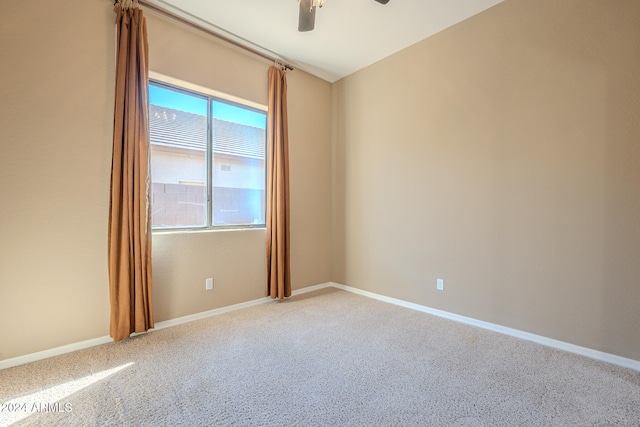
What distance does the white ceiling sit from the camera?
8.41 ft

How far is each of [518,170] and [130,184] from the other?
3.44m

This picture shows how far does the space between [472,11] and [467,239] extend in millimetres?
A: 2218

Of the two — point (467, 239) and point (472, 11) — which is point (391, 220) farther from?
point (472, 11)

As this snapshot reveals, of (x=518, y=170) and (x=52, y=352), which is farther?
(x=518, y=170)

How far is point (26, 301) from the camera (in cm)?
207

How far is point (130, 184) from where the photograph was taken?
7.87 ft

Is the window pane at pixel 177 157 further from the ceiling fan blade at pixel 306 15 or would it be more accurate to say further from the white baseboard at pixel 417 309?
the ceiling fan blade at pixel 306 15

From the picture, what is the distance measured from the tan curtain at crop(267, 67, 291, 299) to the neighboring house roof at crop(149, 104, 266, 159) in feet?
0.70

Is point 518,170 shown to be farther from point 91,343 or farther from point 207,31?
point 91,343

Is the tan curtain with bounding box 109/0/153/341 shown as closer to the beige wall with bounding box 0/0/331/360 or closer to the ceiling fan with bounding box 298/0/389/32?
the beige wall with bounding box 0/0/331/360

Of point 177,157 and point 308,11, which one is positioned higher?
point 308,11

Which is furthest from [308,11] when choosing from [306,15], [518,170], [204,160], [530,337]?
[530,337]

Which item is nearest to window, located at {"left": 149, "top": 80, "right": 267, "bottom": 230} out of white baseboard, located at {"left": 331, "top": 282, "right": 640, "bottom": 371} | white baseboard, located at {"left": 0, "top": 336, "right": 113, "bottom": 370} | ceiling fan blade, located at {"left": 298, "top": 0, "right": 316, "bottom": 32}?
white baseboard, located at {"left": 0, "top": 336, "right": 113, "bottom": 370}

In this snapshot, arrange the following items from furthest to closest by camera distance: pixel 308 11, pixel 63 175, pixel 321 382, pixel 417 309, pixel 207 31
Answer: pixel 417 309 < pixel 207 31 < pixel 63 175 < pixel 308 11 < pixel 321 382
